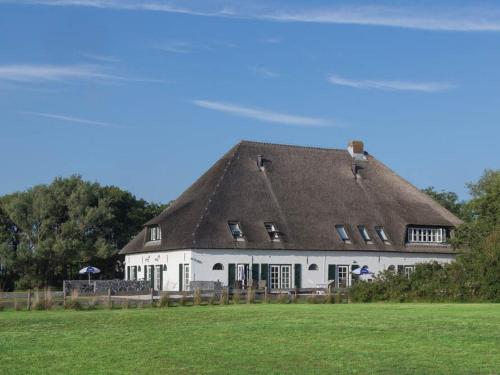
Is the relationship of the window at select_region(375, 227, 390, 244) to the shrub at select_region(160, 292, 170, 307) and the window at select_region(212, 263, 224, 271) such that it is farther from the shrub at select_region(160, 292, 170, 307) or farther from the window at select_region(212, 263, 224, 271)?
the shrub at select_region(160, 292, 170, 307)

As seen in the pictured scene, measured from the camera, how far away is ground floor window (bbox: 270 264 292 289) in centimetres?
5275

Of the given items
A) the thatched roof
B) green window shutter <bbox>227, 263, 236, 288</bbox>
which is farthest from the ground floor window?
green window shutter <bbox>227, 263, 236, 288</bbox>

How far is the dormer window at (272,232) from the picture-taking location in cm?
5297

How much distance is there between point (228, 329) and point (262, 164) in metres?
36.4

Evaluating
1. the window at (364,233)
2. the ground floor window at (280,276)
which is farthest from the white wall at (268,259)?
the window at (364,233)

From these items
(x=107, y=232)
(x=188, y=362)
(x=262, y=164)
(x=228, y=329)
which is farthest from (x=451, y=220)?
(x=188, y=362)

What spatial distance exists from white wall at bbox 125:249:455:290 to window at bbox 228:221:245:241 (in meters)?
0.91

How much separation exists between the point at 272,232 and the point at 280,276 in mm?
2749

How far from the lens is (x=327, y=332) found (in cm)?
2042

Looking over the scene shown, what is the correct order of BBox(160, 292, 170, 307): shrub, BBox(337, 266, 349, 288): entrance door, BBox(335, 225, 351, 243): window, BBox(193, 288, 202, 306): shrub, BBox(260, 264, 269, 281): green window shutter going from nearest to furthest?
BBox(160, 292, 170, 307): shrub, BBox(193, 288, 202, 306): shrub, BBox(260, 264, 269, 281): green window shutter, BBox(337, 266, 349, 288): entrance door, BBox(335, 225, 351, 243): window

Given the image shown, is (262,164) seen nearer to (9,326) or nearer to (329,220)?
(329,220)

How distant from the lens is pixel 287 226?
→ 5381 cm

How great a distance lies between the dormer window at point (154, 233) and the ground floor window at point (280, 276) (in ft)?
Result: 26.8

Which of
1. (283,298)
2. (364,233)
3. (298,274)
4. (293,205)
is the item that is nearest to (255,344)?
(283,298)
